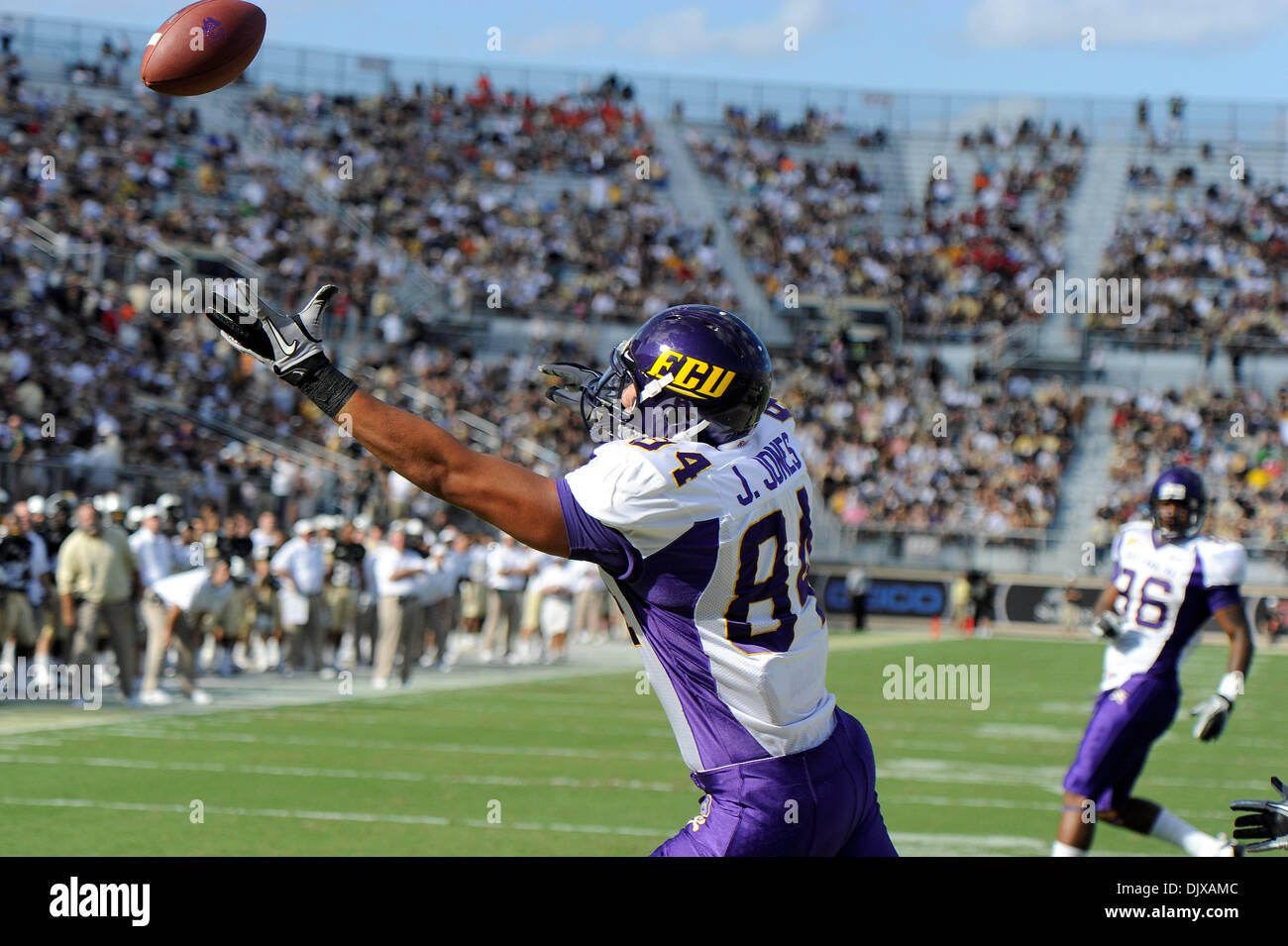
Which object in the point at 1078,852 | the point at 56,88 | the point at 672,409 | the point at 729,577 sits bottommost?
the point at 1078,852

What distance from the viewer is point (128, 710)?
1215cm

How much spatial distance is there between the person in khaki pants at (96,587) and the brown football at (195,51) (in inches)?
316

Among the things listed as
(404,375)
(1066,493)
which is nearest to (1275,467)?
(1066,493)

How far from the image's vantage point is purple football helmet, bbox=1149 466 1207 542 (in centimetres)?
697

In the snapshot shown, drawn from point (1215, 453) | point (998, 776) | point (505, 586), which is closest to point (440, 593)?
point (505, 586)

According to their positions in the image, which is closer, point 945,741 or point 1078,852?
point 1078,852

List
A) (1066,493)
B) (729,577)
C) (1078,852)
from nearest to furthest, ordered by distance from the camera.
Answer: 1. (729,577)
2. (1078,852)
3. (1066,493)

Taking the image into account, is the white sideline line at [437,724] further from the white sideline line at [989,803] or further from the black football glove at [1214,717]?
the black football glove at [1214,717]

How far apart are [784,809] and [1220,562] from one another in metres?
4.24

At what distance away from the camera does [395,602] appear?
1485cm

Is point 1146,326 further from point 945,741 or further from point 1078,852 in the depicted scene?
point 1078,852

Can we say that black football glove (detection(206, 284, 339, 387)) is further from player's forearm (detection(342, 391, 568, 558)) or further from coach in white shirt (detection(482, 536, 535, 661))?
coach in white shirt (detection(482, 536, 535, 661))
